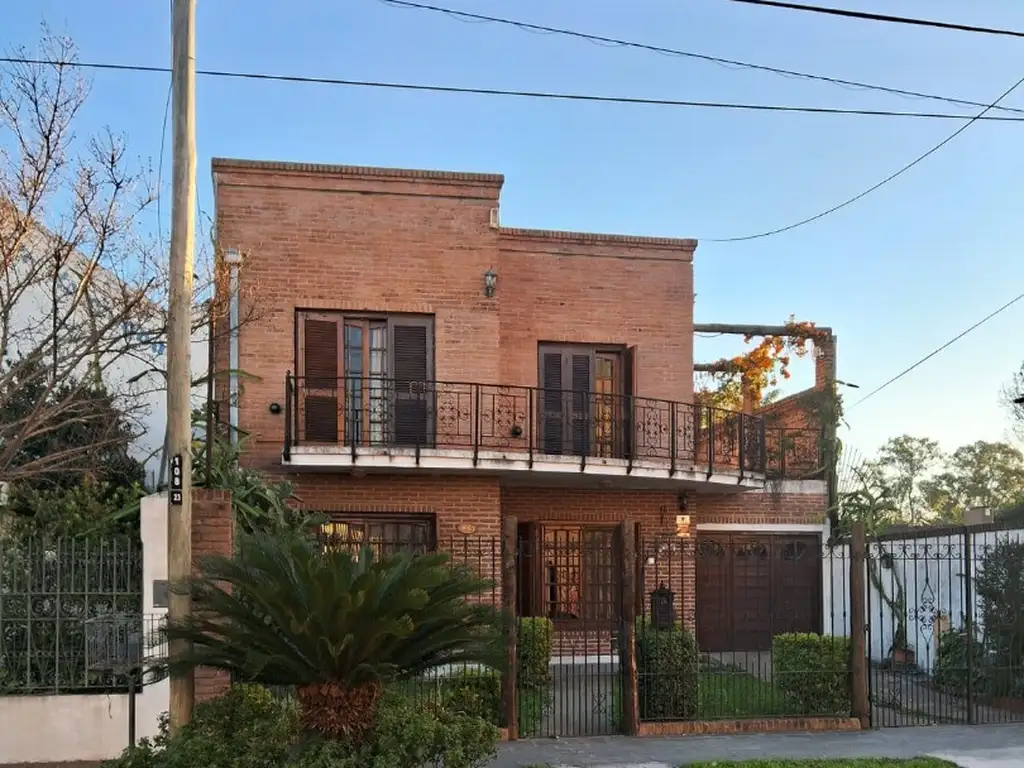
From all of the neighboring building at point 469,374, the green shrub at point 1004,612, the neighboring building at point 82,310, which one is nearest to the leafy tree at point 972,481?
the neighboring building at point 469,374

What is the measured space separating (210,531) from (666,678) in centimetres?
484

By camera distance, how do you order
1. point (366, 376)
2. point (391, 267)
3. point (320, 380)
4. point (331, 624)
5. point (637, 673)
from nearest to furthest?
point (331, 624) → point (637, 673) → point (320, 380) → point (366, 376) → point (391, 267)

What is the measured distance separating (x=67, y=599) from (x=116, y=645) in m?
0.94

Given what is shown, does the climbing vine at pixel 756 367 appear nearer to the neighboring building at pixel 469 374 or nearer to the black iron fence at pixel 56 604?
the neighboring building at pixel 469 374

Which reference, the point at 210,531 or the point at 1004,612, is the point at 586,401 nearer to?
the point at 1004,612

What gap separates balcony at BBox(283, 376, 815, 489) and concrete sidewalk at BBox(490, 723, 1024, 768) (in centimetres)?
526

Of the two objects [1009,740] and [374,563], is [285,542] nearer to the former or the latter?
[374,563]

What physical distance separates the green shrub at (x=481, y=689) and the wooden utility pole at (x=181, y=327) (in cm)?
263

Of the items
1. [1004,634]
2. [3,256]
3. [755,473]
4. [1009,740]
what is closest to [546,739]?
[1009,740]

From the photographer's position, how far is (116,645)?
863 centimetres

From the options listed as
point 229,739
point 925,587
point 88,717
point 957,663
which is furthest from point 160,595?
point 957,663

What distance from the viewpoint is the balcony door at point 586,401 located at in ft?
53.0

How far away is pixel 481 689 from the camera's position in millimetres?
10195

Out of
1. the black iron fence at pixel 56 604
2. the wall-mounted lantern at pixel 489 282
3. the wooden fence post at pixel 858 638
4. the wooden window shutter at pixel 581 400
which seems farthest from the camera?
the wooden window shutter at pixel 581 400
